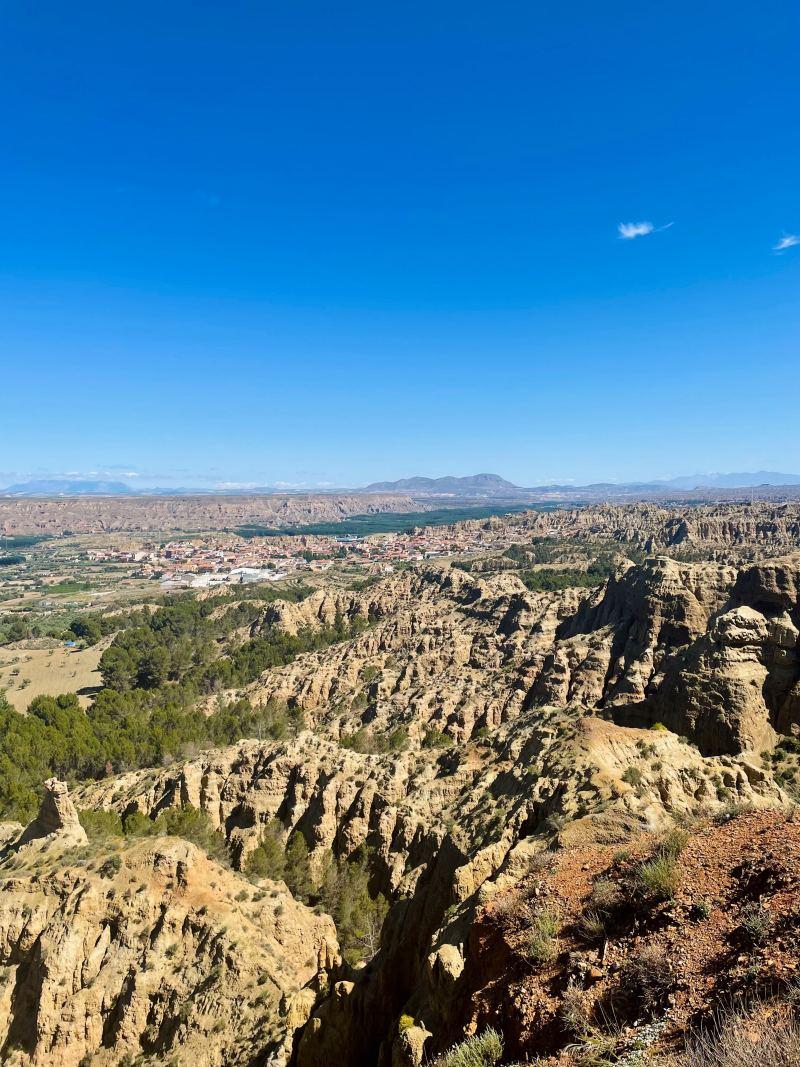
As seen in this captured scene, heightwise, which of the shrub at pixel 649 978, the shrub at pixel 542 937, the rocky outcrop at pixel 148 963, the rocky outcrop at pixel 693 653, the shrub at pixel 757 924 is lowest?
the rocky outcrop at pixel 148 963

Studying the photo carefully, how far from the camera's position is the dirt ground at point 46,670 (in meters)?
82.6

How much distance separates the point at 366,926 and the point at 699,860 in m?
23.6

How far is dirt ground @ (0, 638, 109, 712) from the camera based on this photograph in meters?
82.6

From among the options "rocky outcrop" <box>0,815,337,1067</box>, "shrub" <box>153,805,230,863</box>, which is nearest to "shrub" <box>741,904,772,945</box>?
"rocky outcrop" <box>0,815,337,1067</box>

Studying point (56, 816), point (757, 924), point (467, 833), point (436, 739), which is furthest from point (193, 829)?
point (757, 924)

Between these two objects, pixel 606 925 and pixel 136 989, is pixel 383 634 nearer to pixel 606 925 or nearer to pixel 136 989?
pixel 136 989

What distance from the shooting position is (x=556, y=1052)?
784 centimetres

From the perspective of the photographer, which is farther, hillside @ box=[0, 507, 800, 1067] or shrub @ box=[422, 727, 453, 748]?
shrub @ box=[422, 727, 453, 748]

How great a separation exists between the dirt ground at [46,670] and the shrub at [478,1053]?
267ft

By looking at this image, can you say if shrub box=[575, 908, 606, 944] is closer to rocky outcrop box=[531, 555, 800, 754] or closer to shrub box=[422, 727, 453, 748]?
rocky outcrop box=[531, 555, 800, 754]

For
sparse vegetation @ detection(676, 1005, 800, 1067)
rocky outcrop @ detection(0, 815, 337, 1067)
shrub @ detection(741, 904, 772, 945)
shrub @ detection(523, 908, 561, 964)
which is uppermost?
sparse vegetation @ detection(676, 1005, 800, 1067)

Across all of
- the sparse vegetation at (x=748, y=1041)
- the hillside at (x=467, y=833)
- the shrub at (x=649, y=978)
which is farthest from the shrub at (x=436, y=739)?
the sparse vegetation at (x=748, y=1041)

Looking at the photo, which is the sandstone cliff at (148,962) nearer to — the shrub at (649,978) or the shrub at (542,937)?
the shrub at (542,937)

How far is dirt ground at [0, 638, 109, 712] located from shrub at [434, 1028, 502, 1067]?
81400mm
